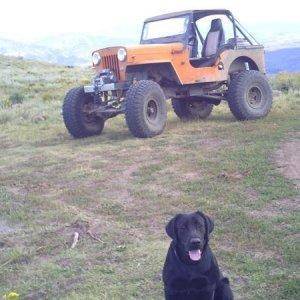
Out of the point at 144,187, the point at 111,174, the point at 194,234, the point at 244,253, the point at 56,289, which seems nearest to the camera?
the point at 194,234

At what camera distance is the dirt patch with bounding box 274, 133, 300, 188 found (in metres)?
7.36

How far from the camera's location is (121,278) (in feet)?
16.1

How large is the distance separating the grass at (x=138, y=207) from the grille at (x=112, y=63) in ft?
3.81

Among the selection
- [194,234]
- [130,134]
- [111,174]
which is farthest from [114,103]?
[194,234]

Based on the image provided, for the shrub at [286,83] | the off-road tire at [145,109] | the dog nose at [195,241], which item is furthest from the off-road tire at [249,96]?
the dog nose at [195,241]

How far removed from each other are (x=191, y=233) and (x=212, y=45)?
7774mm

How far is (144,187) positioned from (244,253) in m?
2.43

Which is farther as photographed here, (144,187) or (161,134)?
(161,134)

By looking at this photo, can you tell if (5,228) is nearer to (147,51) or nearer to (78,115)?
(78,115)

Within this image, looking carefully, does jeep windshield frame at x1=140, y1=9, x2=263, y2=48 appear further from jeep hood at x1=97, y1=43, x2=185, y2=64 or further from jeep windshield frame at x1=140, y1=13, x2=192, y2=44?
jeep hood at x1=97, y1=43, x2=185, y2=64

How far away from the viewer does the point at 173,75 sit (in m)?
11.1

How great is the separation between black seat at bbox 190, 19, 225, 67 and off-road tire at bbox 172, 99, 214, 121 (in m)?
1.08

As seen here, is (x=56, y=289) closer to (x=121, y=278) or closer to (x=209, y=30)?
(x=121, y=278)

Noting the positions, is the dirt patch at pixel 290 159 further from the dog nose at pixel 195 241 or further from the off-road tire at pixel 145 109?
the dog nose at pixel 195 241
